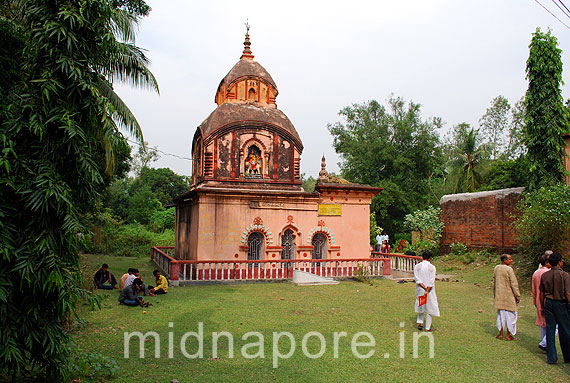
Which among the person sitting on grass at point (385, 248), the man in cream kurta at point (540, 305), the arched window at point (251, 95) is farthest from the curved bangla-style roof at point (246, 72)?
the man in cream kurta at point (540, 305)

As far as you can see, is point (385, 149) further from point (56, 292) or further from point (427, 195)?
point (56, 292)

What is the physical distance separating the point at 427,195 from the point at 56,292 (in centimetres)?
3409

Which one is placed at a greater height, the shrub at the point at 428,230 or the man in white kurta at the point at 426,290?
the shrub at the point at 428,230

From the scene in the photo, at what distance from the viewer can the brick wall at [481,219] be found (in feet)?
64.6

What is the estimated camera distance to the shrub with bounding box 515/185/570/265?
13.1m

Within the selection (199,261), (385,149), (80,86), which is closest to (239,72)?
(199,261)

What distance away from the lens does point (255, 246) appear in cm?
1705

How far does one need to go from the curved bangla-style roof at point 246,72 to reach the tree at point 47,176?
1437 cm

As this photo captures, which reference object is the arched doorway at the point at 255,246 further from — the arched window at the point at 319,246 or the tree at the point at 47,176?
the tree at the point at 47,176

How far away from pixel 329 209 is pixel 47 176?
13580 mm

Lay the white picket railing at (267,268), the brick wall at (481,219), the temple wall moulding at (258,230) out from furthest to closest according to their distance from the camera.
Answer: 1. the brick wall at (481,219)
2. the temple wall moulding at (258,230)
3. the white picket railing at (267,268)

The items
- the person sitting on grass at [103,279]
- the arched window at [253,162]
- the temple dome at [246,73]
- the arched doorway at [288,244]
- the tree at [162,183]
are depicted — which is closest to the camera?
the person sitting on grass at [103,279]

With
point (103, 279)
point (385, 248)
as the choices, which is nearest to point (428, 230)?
point (385, 248)

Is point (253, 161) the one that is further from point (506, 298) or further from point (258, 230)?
point (506, 298)
